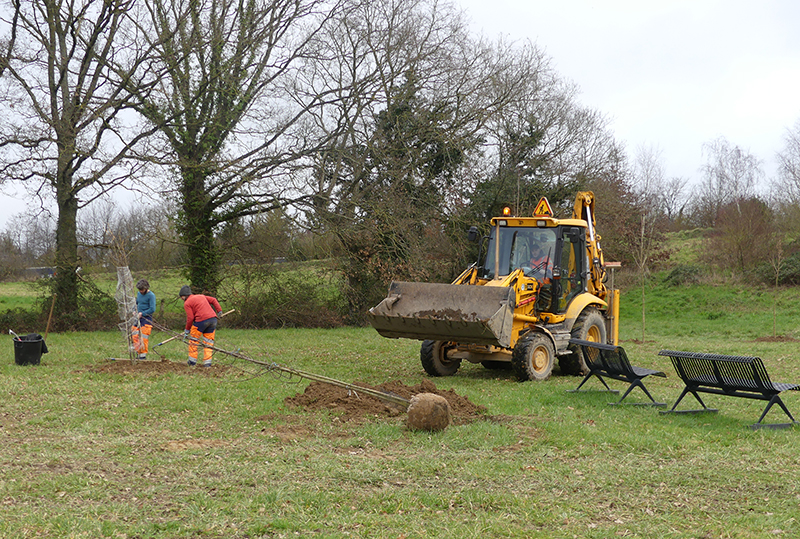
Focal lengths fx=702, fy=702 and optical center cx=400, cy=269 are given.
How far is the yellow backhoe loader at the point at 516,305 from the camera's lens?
36.6ft

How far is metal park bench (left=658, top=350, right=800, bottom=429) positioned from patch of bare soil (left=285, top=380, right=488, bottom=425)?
8.42 feet

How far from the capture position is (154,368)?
1235 centimetres

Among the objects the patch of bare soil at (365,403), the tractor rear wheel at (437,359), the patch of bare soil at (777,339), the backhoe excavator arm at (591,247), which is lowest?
the patch of bare soil at (365,403)

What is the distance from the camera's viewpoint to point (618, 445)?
24.1 feet

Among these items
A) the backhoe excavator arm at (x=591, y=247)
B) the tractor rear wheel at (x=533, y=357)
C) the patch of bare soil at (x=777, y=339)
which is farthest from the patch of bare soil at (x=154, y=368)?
the patch of bare soil at (x=777, y=339)

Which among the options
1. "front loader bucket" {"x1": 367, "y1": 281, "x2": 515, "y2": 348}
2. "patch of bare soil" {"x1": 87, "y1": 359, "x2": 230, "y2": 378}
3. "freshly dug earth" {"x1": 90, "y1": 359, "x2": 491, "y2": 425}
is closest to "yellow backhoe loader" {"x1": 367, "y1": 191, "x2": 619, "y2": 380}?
"front loader bucket" {"x1": 367, "y1": 281, "x2": 515, "y2": 348}

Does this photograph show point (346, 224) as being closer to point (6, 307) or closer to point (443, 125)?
point (443, 125)

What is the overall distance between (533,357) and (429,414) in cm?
438

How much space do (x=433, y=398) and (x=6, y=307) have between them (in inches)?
684

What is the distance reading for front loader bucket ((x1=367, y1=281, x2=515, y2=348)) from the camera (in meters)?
10.8

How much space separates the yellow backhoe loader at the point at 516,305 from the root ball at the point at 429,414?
9.48 ft

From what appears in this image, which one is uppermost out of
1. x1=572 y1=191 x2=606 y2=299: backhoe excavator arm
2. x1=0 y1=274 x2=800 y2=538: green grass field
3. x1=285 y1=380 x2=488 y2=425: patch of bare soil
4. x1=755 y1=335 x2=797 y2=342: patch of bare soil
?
x1=572 y1=191 x2=606 y2=299: backhoe excavator arm

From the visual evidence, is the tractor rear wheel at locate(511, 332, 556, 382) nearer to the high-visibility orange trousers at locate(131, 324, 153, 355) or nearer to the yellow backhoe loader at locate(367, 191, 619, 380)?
the yellow backhoe loader at locate(367, 191, 619, 380)

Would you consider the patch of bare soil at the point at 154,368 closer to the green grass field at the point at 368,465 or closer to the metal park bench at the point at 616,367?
the green grass field at the point at 368,465
